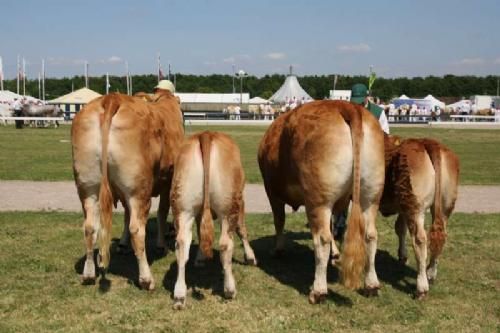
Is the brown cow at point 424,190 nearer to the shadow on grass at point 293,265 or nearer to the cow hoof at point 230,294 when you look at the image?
the shadow on grass at point 293,265

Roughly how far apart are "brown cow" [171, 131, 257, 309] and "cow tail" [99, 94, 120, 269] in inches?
29.5

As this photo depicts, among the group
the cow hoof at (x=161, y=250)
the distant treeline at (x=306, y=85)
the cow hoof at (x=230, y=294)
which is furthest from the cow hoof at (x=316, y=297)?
the distant treeline at (x=306, y=85)

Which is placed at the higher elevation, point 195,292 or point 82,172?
point 82,172

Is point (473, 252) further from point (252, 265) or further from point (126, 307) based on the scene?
point (126, 307)

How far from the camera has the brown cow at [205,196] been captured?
19.7 ft

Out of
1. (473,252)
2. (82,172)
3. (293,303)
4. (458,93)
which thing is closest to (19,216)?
(82,172)

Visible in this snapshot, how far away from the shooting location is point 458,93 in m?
132

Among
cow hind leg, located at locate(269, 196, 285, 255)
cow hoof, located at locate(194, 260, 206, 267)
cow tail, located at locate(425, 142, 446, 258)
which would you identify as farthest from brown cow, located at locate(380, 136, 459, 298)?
cow hoof, located at locate(194, 260, 206, 267)

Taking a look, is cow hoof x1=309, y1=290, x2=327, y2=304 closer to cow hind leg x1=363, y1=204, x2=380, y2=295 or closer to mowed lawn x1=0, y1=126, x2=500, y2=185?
cow hind leg x1=363, y1=204, x2=380, y2=295

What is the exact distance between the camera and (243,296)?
6422 millimetres

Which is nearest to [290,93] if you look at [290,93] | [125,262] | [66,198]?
[290,93]

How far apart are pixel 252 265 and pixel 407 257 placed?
234 cm

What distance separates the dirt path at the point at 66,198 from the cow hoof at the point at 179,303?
5.59 meters

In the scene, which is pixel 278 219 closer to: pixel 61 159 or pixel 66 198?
pixel 66 198
